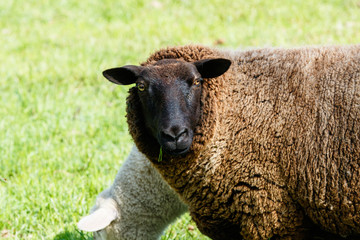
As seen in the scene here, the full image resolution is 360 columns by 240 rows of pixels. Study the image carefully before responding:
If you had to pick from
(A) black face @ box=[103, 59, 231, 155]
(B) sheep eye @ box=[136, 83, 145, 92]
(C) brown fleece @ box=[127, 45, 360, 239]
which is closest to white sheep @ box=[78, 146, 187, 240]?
(C) brown fleece @ box=[127, 45, 360, 239]

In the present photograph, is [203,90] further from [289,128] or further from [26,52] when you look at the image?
[26,52]

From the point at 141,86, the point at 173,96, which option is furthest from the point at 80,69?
the point at 173,96

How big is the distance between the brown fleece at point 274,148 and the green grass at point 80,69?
0.74 metres

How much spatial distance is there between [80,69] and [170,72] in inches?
172

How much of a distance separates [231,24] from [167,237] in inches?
223

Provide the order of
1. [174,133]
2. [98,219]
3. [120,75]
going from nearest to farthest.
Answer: [174,133] < [120,75] < [98,219]

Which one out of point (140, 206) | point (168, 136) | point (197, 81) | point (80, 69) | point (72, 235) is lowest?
point (72, 235)

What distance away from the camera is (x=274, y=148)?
376 cm

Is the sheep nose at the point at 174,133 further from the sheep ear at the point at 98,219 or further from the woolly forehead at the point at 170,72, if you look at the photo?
the sheep ear at the point at 98,219

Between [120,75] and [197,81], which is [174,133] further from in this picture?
[120,75]

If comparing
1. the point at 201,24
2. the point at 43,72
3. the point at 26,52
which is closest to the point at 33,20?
the point at 26,52

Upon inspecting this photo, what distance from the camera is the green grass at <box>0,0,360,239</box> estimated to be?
16.7 feet

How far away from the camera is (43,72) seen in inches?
313

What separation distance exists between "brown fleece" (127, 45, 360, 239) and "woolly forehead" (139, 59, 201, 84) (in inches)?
8.0
